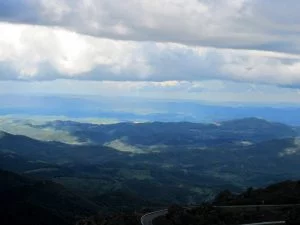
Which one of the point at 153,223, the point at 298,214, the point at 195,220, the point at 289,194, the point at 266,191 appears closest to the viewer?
the point at 298,214

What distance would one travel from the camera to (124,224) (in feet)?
282

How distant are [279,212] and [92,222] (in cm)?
3283

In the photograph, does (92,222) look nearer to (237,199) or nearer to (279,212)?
(237,199)

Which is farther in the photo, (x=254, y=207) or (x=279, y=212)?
(x=254, y=207)

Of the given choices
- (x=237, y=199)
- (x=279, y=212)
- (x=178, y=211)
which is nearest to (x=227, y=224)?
(x=279, y=212)

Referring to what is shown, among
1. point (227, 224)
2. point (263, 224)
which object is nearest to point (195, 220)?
point (227, 224)

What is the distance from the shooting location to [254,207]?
279ft

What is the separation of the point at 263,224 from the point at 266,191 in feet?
122

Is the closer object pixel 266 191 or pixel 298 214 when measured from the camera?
pixel 298 214

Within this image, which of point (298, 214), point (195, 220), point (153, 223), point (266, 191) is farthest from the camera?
point (266, 191)

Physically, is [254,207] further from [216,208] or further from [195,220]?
[195,220]

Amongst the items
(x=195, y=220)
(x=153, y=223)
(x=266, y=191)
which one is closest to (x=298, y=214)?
(x=195, y=220)

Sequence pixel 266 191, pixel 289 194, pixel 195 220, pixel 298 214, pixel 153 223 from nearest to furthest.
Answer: pixel 298 214 < pixel 195 220 < pixel 153 223 < pixel 289 194 < pixel 266 191

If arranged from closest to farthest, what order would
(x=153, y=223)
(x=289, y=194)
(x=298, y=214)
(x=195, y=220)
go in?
1. (x=298, y=214)
2. (x=195, y=220)
3. (x=153, y=223)
4. (x=289, y=194)
